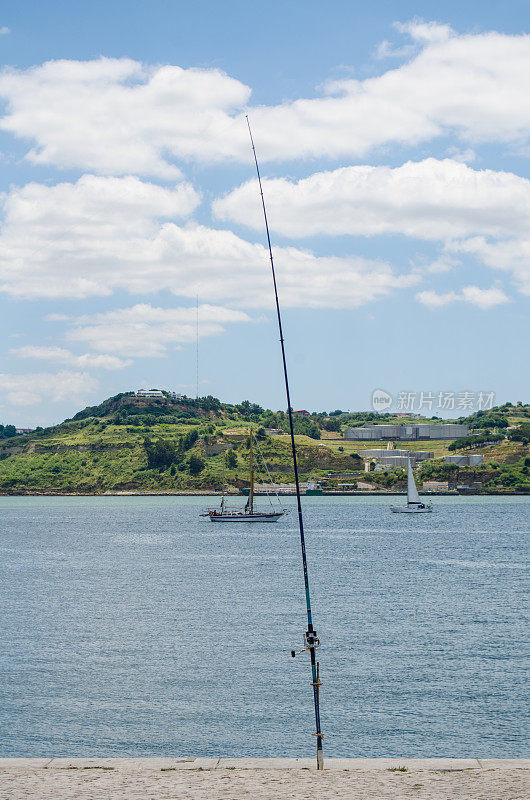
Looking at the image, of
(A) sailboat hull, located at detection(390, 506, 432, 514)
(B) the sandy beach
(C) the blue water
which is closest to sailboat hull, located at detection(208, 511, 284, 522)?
(A) sailboat hull, located at detection(390, 506, 432, 514)

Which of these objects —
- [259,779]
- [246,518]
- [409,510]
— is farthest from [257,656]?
[409,510]

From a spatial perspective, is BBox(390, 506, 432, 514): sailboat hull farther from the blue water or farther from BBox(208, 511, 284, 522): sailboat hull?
the blue water

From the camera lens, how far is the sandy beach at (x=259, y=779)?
497 inches

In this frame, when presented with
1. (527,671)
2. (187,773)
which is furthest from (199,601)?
(187,773)

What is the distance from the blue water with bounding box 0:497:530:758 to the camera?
24969mm

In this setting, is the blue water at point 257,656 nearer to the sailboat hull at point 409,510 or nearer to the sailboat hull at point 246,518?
the sailboat hull at point 246,518

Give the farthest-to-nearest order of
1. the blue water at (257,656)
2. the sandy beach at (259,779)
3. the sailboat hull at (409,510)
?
the sailboat hull at (409,510) → the blue water at (257,656) → the sandy beach at (259,779)

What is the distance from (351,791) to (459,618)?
35930mm

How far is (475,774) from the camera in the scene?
13562mm

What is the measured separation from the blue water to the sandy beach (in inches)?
362

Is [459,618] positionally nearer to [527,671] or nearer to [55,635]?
[527,671]

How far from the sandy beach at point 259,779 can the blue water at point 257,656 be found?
9.20m

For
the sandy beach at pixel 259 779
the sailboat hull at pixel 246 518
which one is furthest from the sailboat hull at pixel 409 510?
the sandy beach at pixel 259 779

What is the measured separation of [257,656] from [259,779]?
22.9 meters
